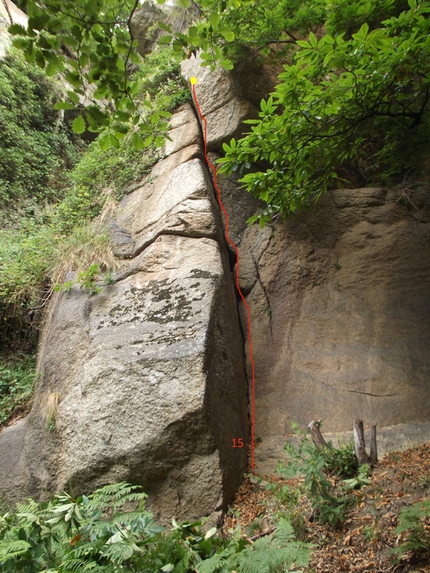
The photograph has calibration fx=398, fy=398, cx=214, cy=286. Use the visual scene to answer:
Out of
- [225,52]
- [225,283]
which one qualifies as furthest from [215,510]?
[225,52]

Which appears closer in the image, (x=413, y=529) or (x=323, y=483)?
(x=413, y=529)

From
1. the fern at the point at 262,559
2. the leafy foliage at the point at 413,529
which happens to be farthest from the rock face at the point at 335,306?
the fern at the point at 262,559

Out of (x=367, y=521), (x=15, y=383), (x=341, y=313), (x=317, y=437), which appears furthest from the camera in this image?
(x=341, y=313)

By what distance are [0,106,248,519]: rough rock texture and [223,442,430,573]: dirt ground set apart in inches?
13.7

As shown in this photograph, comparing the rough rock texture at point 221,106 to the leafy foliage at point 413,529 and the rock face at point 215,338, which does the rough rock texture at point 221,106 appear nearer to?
the rock face at point 215,338

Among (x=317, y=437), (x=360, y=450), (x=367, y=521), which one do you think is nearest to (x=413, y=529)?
(x=367, y=521)

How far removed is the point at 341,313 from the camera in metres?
5.75

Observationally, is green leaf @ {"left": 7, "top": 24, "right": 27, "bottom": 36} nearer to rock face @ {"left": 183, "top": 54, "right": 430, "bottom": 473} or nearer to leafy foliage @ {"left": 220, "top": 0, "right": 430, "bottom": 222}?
leafy foliage @ {"left": 220, "top": 0, "right": 430, "bottom": 222}

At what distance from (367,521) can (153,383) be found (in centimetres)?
225

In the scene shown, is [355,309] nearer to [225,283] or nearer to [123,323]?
[225,283]

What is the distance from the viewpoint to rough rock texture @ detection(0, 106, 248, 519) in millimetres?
3863

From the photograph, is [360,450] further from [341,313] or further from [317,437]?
[341,313]

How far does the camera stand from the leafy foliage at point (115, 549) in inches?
84.5

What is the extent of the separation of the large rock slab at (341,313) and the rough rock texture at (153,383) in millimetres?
586
